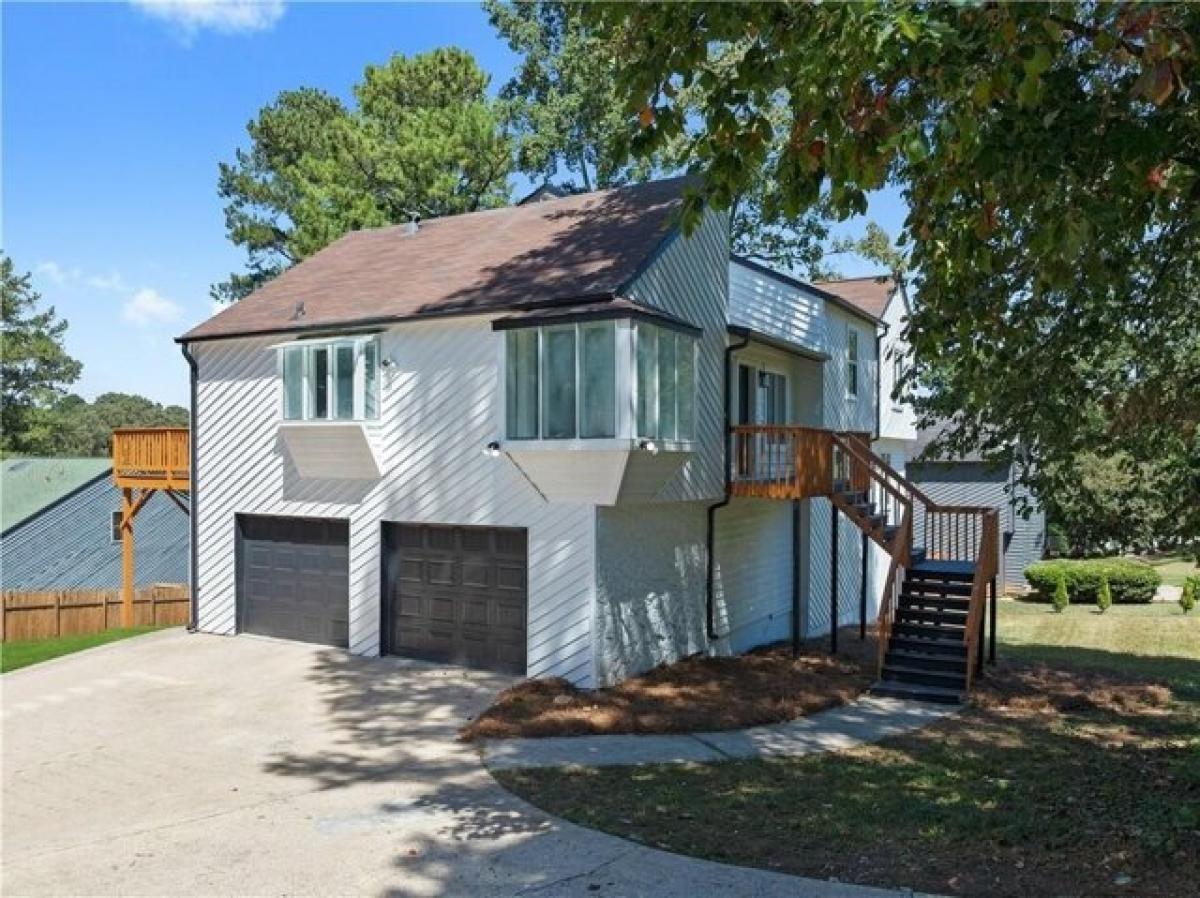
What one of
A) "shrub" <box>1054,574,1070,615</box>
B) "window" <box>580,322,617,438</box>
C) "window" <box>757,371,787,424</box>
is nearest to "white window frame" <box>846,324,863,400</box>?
"window" <box>757,371,787,424</box>

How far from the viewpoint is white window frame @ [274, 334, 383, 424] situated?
13.4 meters

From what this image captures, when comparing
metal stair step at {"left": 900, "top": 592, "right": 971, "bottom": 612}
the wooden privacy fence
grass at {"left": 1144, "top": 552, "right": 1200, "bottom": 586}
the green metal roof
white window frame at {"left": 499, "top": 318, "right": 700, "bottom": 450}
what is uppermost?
white window frame at {"left": 499, "top": 318, "right": 700, "bottom": 450}

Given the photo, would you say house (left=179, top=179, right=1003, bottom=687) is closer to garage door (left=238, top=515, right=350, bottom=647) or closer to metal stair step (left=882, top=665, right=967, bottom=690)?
garage door (left=238, top=515, right=350, bottom=647)

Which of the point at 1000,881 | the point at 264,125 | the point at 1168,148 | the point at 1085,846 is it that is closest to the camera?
the point at 1168,148

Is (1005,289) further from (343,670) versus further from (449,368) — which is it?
(343,670)

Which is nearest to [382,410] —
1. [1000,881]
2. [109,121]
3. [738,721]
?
[109,121]

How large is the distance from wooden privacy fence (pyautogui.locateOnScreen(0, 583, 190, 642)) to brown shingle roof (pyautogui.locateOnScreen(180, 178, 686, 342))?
813cm

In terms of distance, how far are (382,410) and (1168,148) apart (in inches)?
423

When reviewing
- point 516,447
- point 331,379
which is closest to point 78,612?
point 331,379

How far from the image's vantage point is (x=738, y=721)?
10.8 metres

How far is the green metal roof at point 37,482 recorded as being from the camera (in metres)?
25.0

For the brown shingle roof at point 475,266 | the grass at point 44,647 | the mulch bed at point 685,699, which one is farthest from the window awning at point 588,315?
Answer: the grass at point 44,647

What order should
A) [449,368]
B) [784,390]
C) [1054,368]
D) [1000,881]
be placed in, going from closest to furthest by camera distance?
[1000,881], [1054,368], [449,368], [784,390]

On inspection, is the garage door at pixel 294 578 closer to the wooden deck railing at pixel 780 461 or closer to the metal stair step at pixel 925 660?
the wooden deck railing at pixel 780 461
